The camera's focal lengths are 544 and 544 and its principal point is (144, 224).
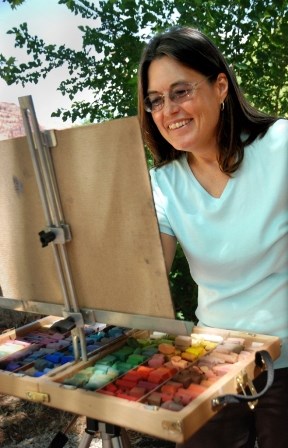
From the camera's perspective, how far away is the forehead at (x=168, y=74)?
1.31 metres

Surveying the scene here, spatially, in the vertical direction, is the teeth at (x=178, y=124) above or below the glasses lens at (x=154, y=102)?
below

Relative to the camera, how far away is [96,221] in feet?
3.73

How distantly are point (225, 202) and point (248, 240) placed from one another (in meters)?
0.11

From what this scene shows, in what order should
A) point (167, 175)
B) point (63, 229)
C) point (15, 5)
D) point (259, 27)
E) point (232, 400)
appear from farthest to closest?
point (15, 5)
point (259, 27)
point (167, 175)
point (63, 229)
point (232, 400)

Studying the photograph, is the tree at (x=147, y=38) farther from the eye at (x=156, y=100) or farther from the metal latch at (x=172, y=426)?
the metal latch at (x=172, y=426)

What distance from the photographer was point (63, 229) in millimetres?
1180

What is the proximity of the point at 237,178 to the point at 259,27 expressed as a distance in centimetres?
113

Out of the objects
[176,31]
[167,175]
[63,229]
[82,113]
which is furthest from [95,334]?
[82,113]

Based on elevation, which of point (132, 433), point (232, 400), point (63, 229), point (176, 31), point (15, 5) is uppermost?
point (15, 5)

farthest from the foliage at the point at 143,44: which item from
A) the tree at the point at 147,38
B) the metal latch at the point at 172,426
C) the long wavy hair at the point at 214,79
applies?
the metal latch at the point at 172,426

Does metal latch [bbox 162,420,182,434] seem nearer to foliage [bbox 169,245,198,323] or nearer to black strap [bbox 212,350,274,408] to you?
black strap [bbox 212,350,274,408]

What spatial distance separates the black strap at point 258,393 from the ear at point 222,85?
26.3 inches

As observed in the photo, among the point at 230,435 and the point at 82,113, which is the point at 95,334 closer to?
the point at 230,435

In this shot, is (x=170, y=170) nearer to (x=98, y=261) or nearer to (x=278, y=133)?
(x=278, y=133)
